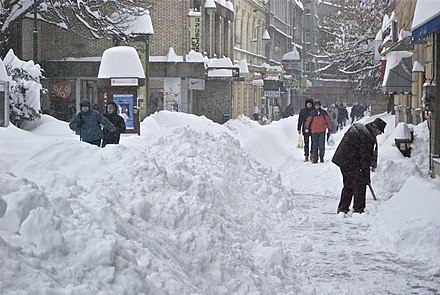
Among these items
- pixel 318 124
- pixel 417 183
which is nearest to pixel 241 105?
pixel 318 124

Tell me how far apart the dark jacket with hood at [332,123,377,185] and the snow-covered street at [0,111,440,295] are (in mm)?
589

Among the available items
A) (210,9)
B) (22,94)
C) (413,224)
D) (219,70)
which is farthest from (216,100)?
(413,224)

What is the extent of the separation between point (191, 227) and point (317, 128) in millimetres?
12846

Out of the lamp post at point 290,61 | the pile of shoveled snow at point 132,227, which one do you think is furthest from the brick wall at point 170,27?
the lamp post at point 290,61

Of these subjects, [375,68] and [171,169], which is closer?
[171,169]

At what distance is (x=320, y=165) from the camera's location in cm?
1961

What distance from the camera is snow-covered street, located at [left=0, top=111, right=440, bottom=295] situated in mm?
4812

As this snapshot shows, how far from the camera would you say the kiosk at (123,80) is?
18.1 meters

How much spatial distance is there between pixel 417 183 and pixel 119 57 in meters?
9.62

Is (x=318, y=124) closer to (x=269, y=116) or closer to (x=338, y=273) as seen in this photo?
(x=338, y=273)

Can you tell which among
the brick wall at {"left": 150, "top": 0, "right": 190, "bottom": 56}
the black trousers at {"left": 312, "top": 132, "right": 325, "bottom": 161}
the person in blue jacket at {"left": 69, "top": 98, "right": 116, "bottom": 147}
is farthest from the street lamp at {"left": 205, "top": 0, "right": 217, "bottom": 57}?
the person in blue jacket at {"left": 69, "top": 98, "right": 116, "bottom": 147}

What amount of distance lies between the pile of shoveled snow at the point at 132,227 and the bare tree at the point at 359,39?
86.6ft

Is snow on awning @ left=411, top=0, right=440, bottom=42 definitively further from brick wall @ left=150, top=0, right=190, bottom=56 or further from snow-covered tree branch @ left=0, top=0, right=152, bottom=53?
brick wall @ left=150, top=0, right=190, bottom=56

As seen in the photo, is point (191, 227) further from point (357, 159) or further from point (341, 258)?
point (357, 159)
